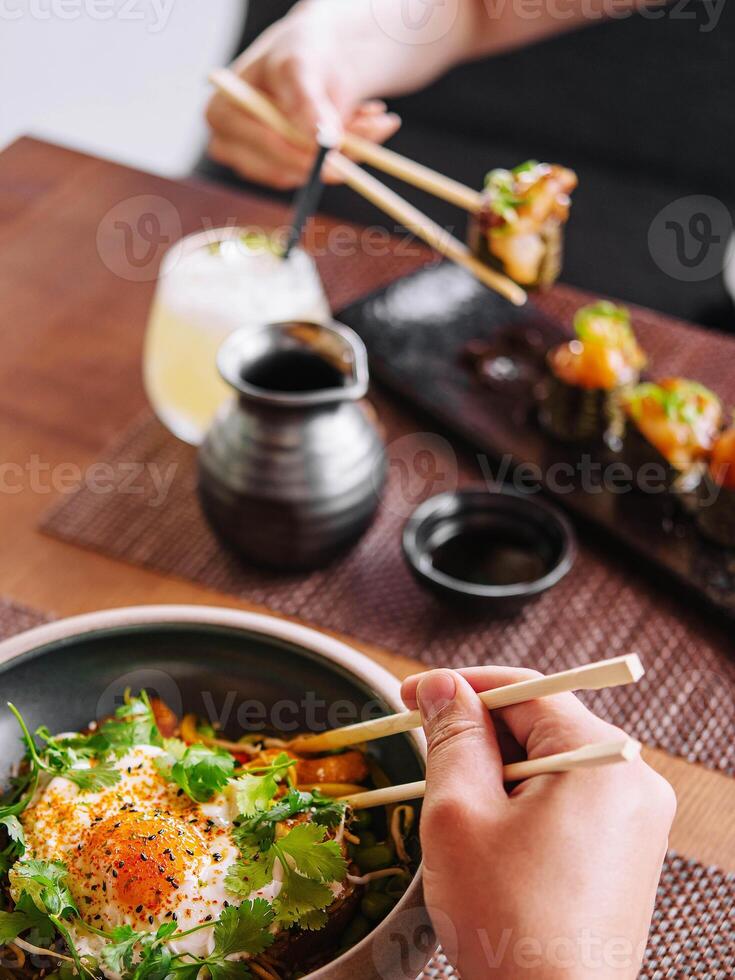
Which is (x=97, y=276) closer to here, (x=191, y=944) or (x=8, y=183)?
(x=8, y=183)

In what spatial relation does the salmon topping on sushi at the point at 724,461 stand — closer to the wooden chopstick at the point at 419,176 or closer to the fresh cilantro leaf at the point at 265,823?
the wooden chopstick at the point at 419,176

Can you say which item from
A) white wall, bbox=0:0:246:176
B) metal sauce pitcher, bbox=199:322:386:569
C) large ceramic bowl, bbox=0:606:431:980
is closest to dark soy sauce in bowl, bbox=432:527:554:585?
metal sauce pitcher, bbox=199:322:386:569

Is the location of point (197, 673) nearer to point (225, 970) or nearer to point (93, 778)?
point (93, 778)

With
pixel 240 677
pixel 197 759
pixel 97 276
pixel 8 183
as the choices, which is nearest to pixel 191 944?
pixel 197 759

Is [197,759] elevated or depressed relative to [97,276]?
elevated

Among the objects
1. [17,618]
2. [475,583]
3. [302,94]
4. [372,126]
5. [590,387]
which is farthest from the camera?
[372,126]

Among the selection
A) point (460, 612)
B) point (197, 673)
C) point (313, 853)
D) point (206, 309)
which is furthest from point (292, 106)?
point (313, 853)
